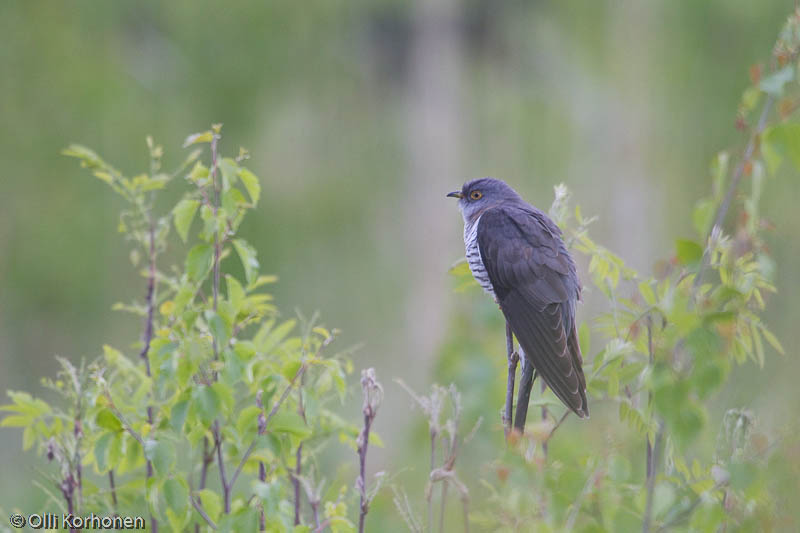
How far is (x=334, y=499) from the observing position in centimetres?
240

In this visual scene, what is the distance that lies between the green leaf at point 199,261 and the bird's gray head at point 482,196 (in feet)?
4.09

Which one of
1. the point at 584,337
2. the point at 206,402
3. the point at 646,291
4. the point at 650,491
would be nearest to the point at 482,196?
the point at 584,337

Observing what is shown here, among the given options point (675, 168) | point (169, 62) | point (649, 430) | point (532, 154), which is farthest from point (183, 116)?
point (649, 430)

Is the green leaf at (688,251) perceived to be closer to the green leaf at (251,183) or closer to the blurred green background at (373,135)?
the green leaf at (251,183)

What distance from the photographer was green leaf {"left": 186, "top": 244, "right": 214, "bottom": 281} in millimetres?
1922

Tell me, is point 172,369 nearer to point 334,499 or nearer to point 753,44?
point 334,499

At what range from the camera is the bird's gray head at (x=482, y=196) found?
3078 mm

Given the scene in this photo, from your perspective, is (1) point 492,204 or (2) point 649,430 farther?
(1) point 492,204

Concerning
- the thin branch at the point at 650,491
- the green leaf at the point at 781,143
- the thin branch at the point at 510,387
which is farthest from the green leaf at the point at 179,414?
the green leaf at the point at 781,143

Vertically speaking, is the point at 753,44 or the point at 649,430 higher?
the point at 753,44

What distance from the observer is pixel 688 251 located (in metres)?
1.34

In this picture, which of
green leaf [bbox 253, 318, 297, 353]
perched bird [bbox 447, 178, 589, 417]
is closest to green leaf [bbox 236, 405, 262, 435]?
green leaf [bbox 253, 318, 297, 353]

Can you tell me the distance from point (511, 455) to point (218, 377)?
2.85ft

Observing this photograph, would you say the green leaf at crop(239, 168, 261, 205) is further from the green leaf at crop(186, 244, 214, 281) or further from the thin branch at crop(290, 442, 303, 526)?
the thin branch at crop(290, 442, 303, 526)
